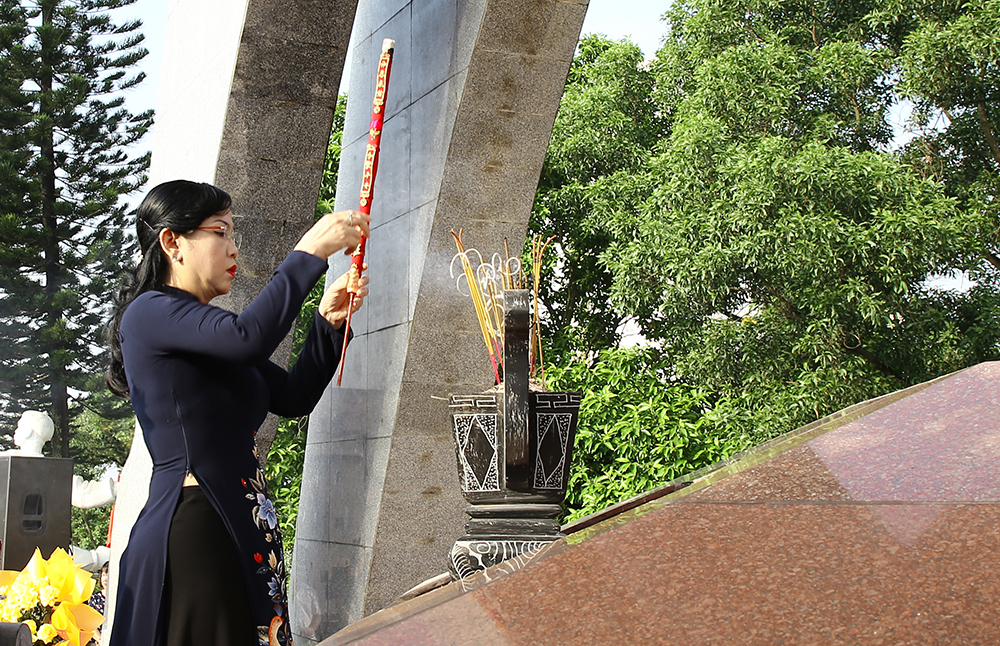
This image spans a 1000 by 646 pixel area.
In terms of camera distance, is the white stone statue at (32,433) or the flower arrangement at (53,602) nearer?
the flower arrangement at (53,602)

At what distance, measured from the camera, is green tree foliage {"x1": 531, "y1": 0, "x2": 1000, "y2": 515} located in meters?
5.30

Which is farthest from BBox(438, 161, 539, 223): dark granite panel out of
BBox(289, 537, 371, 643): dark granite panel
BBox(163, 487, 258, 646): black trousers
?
BBox(163, 487, 258, 646): black trousers

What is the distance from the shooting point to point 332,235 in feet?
4.30

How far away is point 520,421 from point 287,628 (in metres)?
0.96

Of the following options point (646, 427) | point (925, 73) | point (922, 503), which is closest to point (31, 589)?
point (922, 503)

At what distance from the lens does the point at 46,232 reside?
38.5ft

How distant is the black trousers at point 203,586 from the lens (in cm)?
112

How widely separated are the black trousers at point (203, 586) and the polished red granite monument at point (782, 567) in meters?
0.16

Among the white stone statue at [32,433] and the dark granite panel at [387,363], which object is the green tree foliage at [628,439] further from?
the white stone statue at [32,433]

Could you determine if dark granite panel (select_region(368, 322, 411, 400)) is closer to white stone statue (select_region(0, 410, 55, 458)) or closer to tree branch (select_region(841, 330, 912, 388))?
white stone statue (select_region(0, 410, 55, 458))

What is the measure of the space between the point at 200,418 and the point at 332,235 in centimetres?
30

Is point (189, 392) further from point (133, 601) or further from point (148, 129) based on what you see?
point (148, 129)

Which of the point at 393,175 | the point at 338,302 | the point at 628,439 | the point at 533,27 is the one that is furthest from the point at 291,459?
the point at 338,302

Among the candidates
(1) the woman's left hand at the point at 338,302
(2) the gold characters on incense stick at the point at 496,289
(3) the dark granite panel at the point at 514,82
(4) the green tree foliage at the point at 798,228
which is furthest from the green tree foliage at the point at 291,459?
(1) the woman's left hand at the point at 338,302
